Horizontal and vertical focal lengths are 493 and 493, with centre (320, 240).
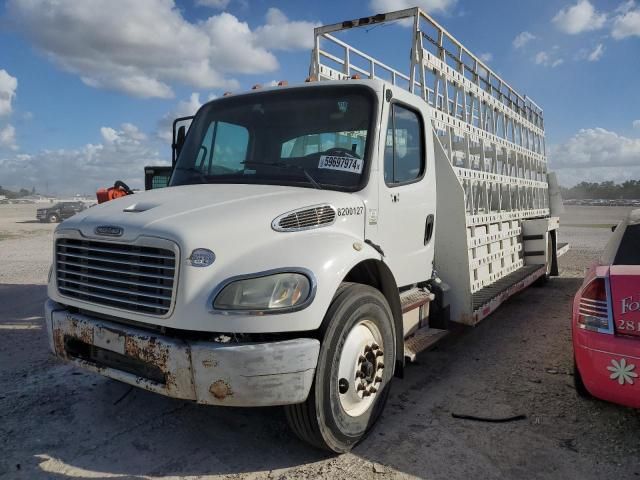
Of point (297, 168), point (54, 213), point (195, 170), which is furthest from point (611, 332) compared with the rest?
point (54, 213)

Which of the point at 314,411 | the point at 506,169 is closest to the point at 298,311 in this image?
the point at 314,411

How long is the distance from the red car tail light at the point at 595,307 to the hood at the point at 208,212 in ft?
5.14

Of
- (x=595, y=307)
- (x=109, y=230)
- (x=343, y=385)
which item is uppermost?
(x=109, y=230)

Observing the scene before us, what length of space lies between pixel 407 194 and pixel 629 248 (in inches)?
64.7

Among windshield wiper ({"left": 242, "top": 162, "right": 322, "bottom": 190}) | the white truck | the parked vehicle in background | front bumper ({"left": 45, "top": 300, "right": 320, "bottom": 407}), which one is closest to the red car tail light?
the white truck

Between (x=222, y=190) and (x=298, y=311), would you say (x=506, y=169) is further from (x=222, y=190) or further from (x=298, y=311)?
(x=298, y=311)

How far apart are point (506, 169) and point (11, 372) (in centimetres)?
→ 655

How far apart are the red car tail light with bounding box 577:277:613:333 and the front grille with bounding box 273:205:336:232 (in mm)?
1772

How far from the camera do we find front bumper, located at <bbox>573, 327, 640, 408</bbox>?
117 inches

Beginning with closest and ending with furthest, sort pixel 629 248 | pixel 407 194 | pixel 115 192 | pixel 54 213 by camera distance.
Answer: pixel 629 248, pixel 407 194, pixel 115 192, pixel 54 213

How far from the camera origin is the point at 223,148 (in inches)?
161

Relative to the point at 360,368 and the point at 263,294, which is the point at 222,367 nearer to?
the point at 263,294

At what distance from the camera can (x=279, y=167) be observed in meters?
3.70

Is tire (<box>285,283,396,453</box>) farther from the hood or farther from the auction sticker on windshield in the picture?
the auction sticker on windshield
